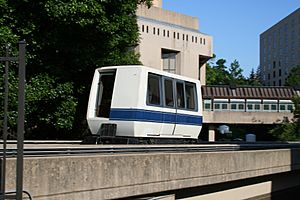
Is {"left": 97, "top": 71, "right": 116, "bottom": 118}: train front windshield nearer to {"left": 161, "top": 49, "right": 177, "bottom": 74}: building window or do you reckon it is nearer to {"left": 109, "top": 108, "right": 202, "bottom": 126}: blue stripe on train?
{"left": 109, "top": 108, "right": 202, "bottom": 126}: blue stripe on train

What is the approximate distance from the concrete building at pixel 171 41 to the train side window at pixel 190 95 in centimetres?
4737

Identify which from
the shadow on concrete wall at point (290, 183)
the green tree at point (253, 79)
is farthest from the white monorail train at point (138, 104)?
the green tree at point (253, 79)

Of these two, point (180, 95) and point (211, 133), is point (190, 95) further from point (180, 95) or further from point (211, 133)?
point (211, 133)

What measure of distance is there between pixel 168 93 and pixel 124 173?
590cm

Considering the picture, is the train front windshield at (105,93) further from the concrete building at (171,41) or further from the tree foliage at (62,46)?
the concrete building at (171,41)

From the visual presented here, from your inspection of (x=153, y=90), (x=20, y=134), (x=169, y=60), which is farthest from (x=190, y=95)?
(x=169, y=60)

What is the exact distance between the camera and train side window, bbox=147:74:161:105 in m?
13.1

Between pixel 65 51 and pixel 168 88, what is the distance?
15.6ft

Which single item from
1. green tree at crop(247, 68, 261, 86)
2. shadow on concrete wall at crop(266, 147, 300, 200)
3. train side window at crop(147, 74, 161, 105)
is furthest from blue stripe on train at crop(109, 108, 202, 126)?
green tree at crop(247, 68, 261, 86)

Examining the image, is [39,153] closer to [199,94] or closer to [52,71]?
[199,94]

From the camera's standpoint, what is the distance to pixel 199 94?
15898 millimetres

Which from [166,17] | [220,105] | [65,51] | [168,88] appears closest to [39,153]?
[168,88]

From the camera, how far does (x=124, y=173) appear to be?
27.5ft

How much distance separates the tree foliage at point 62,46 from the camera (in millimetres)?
16266
